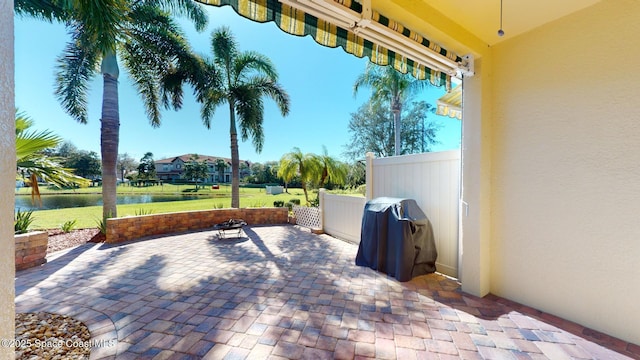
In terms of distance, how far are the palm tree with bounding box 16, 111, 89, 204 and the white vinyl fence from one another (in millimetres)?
5811

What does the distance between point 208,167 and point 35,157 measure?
141 feet

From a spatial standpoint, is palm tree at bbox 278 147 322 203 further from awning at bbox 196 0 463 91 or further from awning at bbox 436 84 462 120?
awning at bbox 196 0 463 91

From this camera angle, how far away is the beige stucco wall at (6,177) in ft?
3.35

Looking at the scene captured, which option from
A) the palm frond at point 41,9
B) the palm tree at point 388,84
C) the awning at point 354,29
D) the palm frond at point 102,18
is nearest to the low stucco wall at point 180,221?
the palm frond at point 102,18

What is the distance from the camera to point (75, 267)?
14.9 feet

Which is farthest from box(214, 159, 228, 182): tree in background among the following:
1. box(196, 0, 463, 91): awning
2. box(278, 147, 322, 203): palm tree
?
box(196, 0, 463, 91): awning

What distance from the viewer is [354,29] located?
2410 millimetres

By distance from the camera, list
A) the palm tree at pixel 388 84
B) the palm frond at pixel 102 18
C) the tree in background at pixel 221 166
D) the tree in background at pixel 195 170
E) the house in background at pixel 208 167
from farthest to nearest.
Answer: the house in background at pixel 208 167, the tree in background at pixel 221 166, the tree in background at pixel 195 170, the palm tree at pixel 388 84, the palm frond at pixel 102 18

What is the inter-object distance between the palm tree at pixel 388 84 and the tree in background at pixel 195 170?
36.9m

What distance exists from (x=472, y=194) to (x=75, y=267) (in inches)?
289

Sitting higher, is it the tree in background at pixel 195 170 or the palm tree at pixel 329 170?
the tree in background at pixel 195 170

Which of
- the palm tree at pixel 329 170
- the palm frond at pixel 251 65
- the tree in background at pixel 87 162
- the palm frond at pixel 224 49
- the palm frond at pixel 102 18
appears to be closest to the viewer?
the palm frond at pixel 102 18

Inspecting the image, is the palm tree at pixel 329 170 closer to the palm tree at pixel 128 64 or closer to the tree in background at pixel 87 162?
the palm tree at pixel 128 64

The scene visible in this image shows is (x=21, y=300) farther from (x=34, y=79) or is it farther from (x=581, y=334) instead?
(x=34, y=79)
